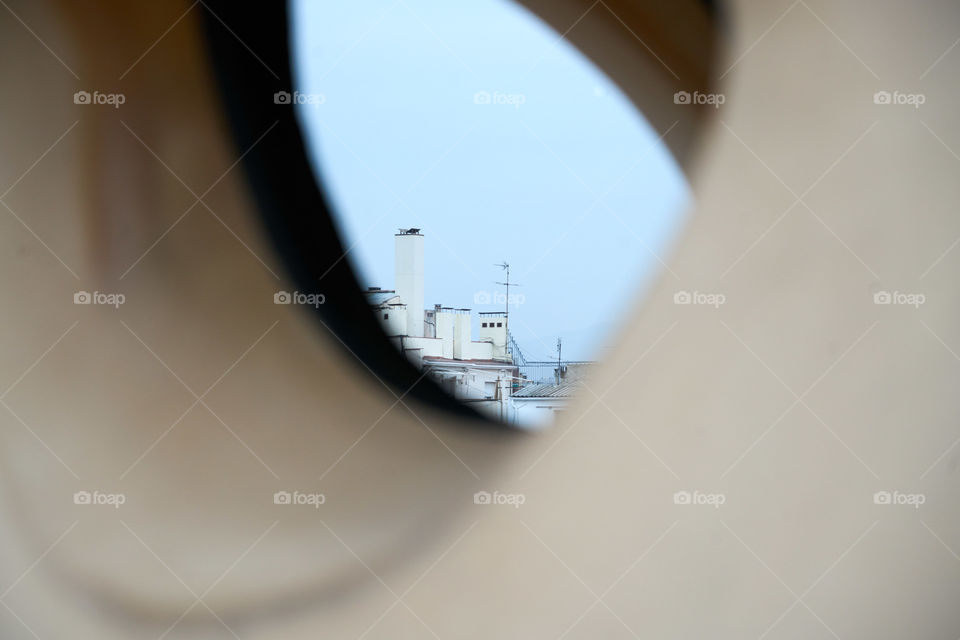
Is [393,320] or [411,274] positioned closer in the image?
[411,274]

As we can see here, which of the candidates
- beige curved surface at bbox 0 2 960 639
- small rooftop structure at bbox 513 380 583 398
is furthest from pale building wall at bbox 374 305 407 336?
small rooftop structure at bbox 513 380 583 398

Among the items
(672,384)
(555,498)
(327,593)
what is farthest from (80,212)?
(672,384)

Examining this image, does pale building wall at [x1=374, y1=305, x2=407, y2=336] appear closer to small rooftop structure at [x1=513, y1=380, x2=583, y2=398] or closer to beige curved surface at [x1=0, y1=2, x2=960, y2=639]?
beige curved surface at [x1=0, y1=2, x2=960, y2=639]

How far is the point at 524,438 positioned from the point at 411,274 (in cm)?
58

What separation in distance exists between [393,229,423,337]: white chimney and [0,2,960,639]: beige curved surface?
28cm

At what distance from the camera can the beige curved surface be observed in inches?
85.4

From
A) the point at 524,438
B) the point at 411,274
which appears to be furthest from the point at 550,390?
the point at 411,274

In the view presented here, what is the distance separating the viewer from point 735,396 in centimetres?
219

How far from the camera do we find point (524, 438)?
93.6 inches

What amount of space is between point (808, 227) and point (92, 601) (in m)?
2.15

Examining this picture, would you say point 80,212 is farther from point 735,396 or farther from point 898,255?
point 898,255

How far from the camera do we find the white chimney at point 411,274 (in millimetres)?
2432

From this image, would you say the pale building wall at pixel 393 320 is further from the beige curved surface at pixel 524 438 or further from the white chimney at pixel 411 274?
the beige curved surface at pixel 524 438

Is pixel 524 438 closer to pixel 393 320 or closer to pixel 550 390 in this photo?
pixel 550 390
